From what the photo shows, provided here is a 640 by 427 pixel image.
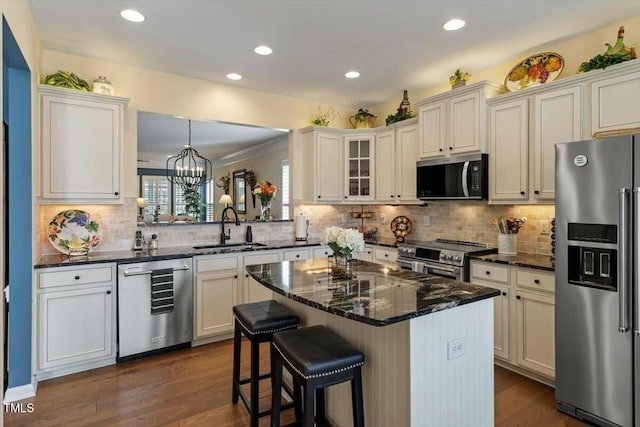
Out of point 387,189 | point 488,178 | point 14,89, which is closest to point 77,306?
point 14,89

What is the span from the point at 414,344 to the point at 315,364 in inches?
18.2

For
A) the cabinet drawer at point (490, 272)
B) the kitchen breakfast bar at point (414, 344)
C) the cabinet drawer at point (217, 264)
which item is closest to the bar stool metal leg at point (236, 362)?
the kitchen breakfast bar at point (414, 344)

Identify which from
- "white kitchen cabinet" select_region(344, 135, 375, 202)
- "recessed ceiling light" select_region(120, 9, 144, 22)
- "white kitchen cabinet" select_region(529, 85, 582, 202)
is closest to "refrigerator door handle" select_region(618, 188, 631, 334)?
"white kitchen cabinet" select_region(529, 85, 582, 202)

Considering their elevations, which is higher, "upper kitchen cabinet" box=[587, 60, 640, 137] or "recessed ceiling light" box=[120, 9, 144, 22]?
"recessed ceiling light" box=[120, 9, 144, 22]

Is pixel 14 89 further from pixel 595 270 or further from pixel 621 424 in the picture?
pixel 621 424

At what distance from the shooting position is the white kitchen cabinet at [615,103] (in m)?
2.52

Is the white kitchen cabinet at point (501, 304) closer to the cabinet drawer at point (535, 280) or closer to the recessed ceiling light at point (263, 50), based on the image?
the cabinet drawer at point (535, 280)

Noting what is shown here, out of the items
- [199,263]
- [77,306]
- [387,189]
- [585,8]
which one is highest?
[585,8]

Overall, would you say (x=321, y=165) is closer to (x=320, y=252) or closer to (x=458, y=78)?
(x=320, y=252)

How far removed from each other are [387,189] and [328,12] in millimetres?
2387

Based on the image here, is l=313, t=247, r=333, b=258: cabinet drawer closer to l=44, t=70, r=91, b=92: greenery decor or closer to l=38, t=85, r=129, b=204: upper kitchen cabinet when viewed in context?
l=38, t=85, r=129, b=204: upper kitchen cabinet

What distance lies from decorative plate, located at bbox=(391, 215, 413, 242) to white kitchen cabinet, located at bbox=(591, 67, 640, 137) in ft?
7.33

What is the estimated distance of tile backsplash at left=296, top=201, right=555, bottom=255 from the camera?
340 centimetres

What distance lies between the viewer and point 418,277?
229cm
